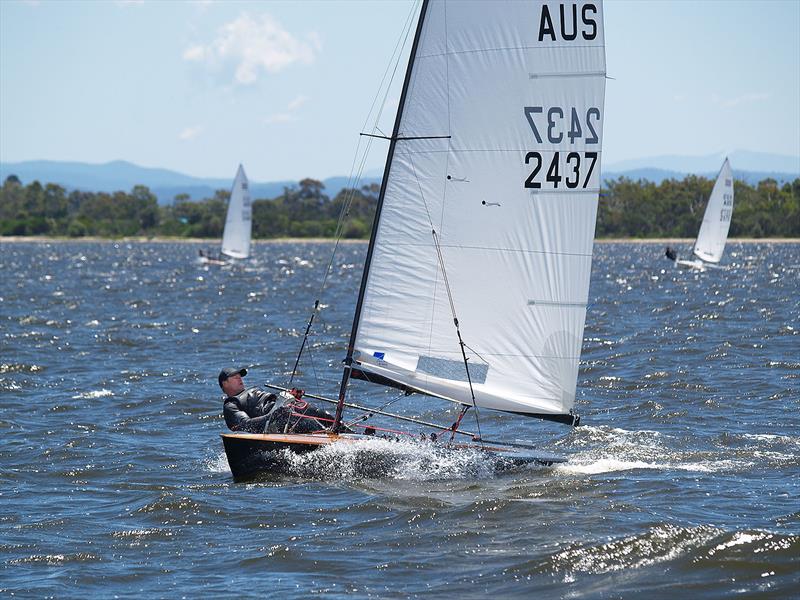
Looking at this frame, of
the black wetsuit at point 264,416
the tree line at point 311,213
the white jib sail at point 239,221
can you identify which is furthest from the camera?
the tree line at point 311,213

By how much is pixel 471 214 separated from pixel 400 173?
36.4 inches

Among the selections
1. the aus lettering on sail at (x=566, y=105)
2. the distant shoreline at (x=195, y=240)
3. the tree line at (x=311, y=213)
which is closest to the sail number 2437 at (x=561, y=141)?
the aus lettering on sail at (x=566, y=105)

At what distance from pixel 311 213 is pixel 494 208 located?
15302 cm

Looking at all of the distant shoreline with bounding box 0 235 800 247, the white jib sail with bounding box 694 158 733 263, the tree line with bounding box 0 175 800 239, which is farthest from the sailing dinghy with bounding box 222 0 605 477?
the distant shoreline with bounding box 0 235 800 247

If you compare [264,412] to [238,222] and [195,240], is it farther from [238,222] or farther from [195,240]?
[195,240]

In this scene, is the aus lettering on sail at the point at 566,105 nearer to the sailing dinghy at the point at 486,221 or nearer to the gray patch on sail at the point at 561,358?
the sailing dinghy at the point at 486,221

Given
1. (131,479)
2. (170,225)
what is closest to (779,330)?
(131,479)

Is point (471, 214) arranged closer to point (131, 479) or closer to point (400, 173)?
point (400, 173)

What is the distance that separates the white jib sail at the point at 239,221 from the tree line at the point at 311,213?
5825 centimetres

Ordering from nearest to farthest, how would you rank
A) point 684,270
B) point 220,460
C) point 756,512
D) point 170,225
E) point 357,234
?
1. point 756,512
2. point 220,460
3. point 684,270
4. point 357,234
5. point 170,225

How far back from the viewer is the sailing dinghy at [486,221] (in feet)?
40.0

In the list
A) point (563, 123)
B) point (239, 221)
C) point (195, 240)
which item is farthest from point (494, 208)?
point (195, 240)

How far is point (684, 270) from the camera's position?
2441 inches

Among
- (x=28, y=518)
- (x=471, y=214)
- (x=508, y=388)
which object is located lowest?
(x=28, y=518)
